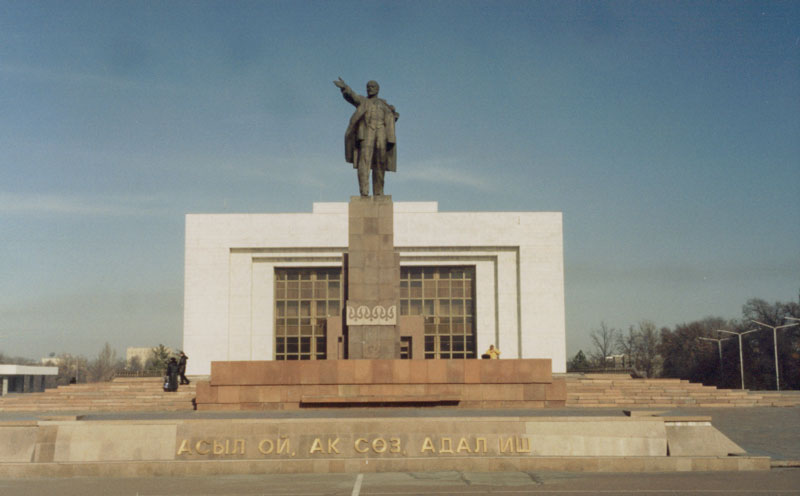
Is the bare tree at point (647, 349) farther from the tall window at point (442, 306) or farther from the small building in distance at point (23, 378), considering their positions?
the small building in distance at point (23, 378)

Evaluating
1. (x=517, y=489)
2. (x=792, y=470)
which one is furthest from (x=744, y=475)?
(x=517, y=489)

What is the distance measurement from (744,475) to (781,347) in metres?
62.1

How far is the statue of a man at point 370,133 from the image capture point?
18609 millimetres

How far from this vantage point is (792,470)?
11.1 m

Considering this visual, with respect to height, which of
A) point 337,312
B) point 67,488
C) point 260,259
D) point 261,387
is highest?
point 260,259

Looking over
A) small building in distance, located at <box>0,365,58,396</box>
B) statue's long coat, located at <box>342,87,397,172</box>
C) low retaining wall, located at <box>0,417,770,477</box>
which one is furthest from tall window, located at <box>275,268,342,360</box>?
small building in distance, located at <box>0,365,58,396</box>

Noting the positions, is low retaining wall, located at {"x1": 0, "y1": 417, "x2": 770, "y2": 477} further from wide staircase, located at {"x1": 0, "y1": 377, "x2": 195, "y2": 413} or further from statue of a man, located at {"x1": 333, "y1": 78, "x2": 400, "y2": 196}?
wide staircase, located at {"x1": 0, "y1": 377, "x2": 195, "y2": 413}

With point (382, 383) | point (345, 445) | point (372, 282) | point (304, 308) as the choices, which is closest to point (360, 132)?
point (372, 282)

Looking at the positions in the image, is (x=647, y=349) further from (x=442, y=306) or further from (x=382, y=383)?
(x=382, y=383)

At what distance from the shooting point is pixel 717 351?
73812 millimetres

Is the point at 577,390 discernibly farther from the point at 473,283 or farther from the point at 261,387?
the point at 473,283

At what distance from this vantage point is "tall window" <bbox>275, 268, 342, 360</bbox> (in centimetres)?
4509

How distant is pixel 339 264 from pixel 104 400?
1952 centimetres

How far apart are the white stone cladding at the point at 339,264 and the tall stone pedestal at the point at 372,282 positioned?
1059 inches
